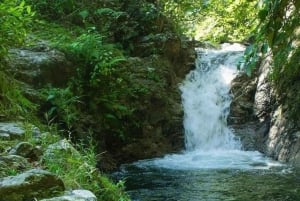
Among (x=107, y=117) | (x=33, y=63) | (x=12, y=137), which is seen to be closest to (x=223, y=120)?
(x=107, y=117)

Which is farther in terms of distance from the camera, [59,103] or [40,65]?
[40,65]

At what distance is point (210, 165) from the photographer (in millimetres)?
7438

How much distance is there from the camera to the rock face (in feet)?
26.2

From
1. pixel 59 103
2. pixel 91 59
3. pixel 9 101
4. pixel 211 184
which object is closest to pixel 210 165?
pixel 211 184

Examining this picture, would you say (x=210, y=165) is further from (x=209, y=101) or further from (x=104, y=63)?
(x=209, y=101)

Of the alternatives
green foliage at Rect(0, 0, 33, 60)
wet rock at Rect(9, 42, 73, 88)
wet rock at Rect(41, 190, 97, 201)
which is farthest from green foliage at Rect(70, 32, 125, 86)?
wet rock at Rect(41, 190, 97, 201)

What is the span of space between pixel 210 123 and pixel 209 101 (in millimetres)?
692

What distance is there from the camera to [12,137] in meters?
3.70

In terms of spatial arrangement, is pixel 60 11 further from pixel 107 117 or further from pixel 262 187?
pixel 262 187

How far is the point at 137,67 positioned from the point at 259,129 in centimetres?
292

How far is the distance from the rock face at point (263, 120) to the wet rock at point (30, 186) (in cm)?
552

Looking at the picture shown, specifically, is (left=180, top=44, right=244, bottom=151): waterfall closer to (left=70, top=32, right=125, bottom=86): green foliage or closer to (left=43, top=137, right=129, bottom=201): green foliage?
(left=70, top=32, right=125, bottom=86): green foliage

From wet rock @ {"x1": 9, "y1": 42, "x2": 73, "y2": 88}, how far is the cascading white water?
210 centimetres

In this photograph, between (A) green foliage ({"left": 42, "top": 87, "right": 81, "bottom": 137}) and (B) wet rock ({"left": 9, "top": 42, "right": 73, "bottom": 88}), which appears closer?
(A) green foliage ({"left": 42, "top": 87, "right": 81, "bottom": 137})
